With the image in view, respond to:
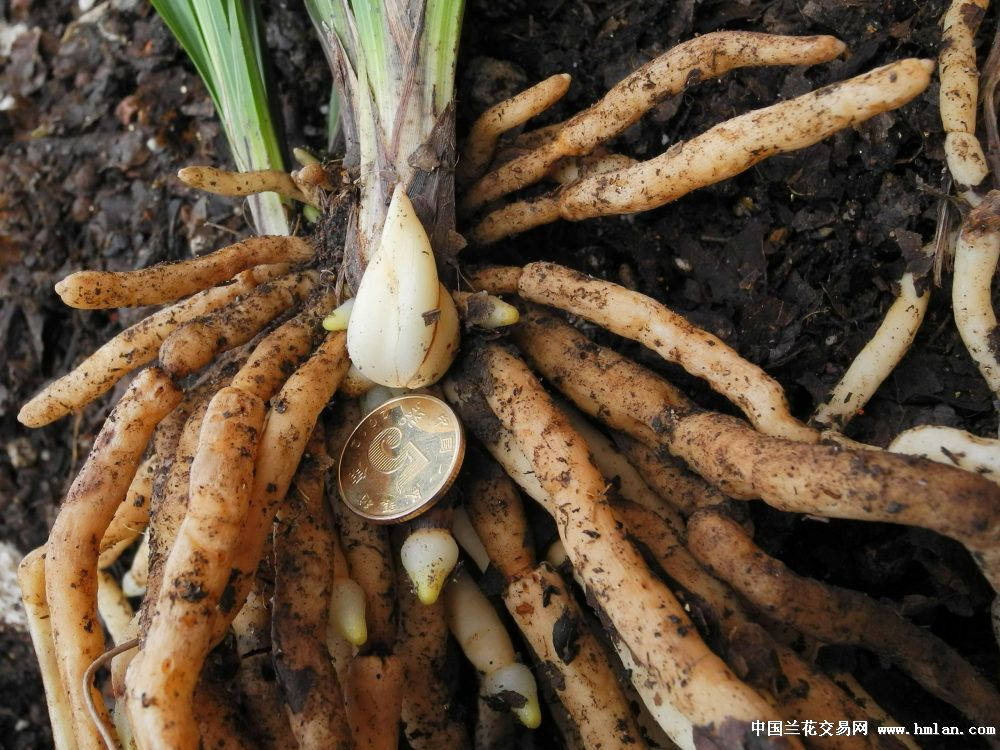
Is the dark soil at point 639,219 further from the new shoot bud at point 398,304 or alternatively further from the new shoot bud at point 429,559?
the new shoot bud at point 429,559

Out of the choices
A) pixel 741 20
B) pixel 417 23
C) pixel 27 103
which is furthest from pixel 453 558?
pixel 27 103

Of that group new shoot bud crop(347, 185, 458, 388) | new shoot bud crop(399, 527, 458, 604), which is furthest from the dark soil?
new shoot bud crop(399, 527, 458, 604)

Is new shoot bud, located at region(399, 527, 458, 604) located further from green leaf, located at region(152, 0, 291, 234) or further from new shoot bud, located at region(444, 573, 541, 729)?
green leaf, located at region(152, 0, 291, 234)

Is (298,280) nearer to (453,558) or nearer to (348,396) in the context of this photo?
(348,396)

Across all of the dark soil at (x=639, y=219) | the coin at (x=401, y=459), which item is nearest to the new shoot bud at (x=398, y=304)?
the coin at (x=401, y=459)

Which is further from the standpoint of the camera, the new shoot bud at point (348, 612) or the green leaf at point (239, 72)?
the green leaf at point (239, 72)

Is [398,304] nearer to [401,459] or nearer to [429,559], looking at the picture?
[401,459]
